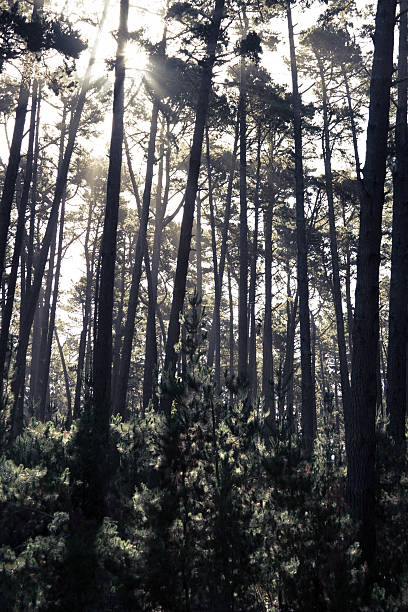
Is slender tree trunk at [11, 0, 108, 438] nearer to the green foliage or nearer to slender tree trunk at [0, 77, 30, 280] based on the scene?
slender tree trunk at [0, 77, 30, 280]

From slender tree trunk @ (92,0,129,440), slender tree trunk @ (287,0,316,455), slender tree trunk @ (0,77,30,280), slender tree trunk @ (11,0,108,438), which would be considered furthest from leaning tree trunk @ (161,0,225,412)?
slender tree trunk @ (11,0,108,438)

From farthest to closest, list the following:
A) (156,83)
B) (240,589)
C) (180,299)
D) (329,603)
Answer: (156,83) → (180,299) → (240,589) → (329,603)

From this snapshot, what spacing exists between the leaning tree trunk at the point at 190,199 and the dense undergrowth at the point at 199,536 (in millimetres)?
5398

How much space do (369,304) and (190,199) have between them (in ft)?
22.0

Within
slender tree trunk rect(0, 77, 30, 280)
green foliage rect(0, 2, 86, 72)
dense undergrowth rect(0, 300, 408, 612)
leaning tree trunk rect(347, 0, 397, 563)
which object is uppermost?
green foliage rect(0, 2, 86, 72)

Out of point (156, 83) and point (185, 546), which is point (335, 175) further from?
point (185, 546)

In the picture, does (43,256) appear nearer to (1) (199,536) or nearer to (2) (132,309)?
(2) (132,309)

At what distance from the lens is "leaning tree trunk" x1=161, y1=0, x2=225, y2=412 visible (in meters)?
11.9

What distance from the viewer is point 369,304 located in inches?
261

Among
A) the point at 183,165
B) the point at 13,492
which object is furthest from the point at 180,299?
the point at 183,165

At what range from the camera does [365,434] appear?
6332 millimetres

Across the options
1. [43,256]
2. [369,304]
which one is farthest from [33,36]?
[369,304]

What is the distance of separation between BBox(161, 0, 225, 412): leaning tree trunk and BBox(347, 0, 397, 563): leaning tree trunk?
17.7 feet

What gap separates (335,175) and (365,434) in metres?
17.9
